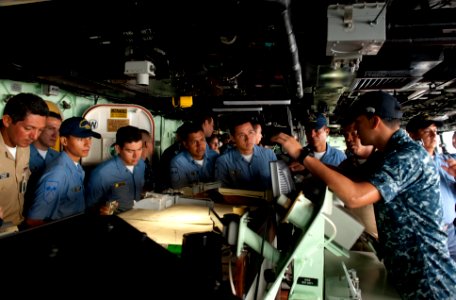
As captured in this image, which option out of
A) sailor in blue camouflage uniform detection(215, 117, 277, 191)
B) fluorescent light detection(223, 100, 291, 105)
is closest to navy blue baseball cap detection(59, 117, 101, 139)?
sailor in blue camouflage uniform detection(215, 117, 277, 191)

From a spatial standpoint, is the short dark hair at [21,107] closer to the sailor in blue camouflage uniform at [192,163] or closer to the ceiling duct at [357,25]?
the sailor in blue camouflage uniform at [192,163]

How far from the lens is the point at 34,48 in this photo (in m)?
3.17

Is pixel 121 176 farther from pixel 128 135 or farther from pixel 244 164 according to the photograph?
pixel 244 164

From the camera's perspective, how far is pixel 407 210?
1.80 meters

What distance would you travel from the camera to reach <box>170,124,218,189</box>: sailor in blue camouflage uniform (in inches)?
169

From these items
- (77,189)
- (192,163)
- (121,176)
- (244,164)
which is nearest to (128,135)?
(121,176)

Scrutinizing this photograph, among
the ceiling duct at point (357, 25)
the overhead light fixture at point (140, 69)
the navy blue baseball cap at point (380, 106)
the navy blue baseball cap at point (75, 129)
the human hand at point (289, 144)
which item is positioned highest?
the ceiling duct at point (357, 25)

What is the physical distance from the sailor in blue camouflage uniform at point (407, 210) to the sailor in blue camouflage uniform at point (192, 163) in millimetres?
2579

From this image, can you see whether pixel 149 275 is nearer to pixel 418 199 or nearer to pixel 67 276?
pixel 67 276

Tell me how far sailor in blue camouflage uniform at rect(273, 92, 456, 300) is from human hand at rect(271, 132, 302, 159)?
0.10m

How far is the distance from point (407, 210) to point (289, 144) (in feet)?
2.64

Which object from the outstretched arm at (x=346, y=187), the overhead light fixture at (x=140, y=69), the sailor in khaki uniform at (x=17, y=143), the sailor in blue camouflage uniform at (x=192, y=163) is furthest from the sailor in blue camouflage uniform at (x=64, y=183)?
the outstretched arm at (x=346, y=187)

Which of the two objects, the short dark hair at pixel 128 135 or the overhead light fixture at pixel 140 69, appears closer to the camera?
the overhead light fixture at pixel 140 69

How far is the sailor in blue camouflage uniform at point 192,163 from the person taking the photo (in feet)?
14.1
